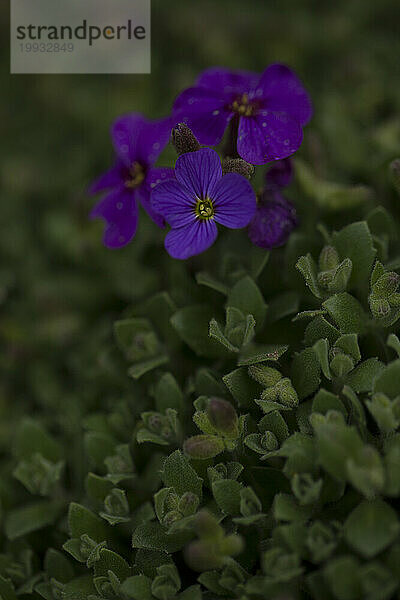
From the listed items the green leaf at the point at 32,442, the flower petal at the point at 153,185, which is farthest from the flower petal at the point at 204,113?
the green leaf at the point at 32,442

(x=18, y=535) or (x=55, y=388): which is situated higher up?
(x=55, y=388)

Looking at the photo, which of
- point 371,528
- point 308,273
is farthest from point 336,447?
point 308,273

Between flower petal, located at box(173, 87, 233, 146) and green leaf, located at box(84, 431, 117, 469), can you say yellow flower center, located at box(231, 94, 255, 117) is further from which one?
green leaf, located at box(84, 431, 117, 469)

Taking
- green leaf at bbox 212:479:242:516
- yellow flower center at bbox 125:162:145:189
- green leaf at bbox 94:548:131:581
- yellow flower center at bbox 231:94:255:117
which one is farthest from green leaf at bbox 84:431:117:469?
yellow flower center at bbox 231:94:255:117

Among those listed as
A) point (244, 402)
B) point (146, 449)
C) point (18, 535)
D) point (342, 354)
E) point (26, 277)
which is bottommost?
point (18, 535)

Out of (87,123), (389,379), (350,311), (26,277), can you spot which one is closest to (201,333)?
(350,311)

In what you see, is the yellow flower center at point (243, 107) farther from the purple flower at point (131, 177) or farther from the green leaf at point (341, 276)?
the green leaf at point (341, 276)

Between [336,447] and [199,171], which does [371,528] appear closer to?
[336,447]

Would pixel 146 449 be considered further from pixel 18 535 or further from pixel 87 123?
pixel 87 123
